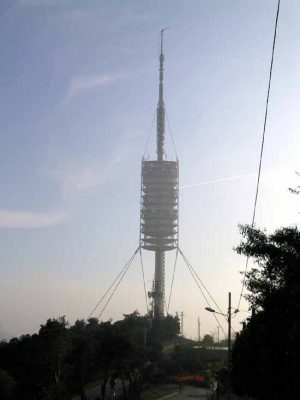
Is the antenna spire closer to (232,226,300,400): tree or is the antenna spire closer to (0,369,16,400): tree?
(0,369,16,400): tree

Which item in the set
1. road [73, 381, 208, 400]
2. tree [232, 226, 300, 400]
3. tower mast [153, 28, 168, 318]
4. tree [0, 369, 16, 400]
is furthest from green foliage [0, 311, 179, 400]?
tower mast [153, 28, 168, 318]

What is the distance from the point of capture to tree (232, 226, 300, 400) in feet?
56.0

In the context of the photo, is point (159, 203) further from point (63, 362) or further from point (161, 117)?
point (63, 362)

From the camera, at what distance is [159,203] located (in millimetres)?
161625

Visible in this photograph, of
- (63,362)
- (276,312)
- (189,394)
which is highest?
(276,312)

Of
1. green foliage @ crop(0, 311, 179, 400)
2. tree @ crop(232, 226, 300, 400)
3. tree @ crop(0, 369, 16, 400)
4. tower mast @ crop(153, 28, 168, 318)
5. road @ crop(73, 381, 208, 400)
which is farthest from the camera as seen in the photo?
tower mast @ crop(153, 28, 168, 318)

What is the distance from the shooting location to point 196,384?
8600 centimetres

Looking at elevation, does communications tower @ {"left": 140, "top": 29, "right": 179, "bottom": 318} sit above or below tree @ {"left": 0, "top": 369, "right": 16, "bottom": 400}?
above

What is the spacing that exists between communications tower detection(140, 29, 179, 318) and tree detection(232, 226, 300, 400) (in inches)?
5494

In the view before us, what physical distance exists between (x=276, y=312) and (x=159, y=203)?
143 m

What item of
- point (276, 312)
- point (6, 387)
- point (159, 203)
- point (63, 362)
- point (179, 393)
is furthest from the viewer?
point (159, 203)

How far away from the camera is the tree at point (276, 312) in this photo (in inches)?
672

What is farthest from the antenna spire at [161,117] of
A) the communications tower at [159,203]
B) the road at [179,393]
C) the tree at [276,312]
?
the tree at [276,312]

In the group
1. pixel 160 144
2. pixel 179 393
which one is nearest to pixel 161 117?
pixel 160 144
